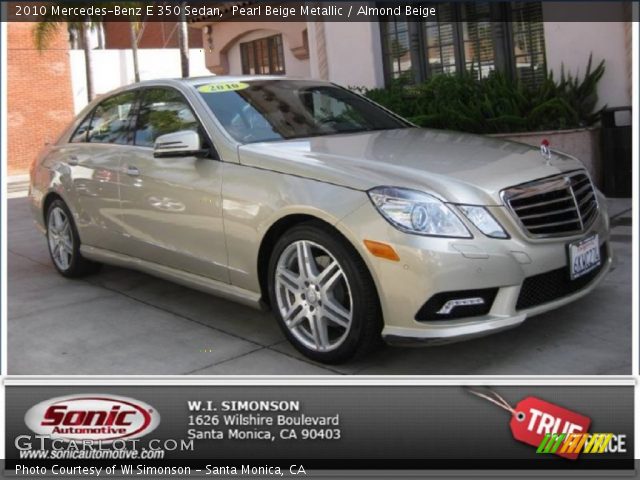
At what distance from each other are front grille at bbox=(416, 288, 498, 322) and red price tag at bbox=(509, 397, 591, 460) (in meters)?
0.68

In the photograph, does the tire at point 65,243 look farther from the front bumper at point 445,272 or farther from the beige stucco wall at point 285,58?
the beige stucco wall at point 285,58

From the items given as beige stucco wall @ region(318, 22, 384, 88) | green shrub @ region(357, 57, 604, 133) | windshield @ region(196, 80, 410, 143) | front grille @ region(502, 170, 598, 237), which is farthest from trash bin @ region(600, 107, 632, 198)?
front grille @ region(502, 170, 598, 237)

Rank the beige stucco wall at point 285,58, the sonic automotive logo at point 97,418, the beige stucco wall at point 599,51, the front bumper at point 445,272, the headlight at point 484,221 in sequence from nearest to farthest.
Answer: the sonic automotive logo at point 97,418
the front bumper at point 445,272
the headlight at point 484,221
the beige stucco wall at point 599,51
the beige stucco wall at point 285,58

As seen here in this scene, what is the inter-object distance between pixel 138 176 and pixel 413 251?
228 centimetres

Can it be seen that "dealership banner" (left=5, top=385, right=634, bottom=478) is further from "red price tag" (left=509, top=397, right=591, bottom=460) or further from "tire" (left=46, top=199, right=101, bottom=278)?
"tire" (left=46, top=199, right=101, bottom=278)

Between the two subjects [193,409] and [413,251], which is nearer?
[193,409]

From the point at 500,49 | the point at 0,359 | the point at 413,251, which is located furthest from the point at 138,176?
the point at 500,49

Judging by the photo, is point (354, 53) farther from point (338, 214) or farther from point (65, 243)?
point (338, 214)

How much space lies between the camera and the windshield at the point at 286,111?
4887 millimetres

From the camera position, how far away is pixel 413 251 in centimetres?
370

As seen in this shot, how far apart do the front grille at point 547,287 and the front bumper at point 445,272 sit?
1.5 inches

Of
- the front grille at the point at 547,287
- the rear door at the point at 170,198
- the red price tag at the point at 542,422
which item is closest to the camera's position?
the red price tag at the point at 542,422

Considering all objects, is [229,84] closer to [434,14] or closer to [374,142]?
[374,142]

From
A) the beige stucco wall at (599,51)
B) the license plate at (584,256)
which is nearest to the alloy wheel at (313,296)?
the license plate at (584,256)
